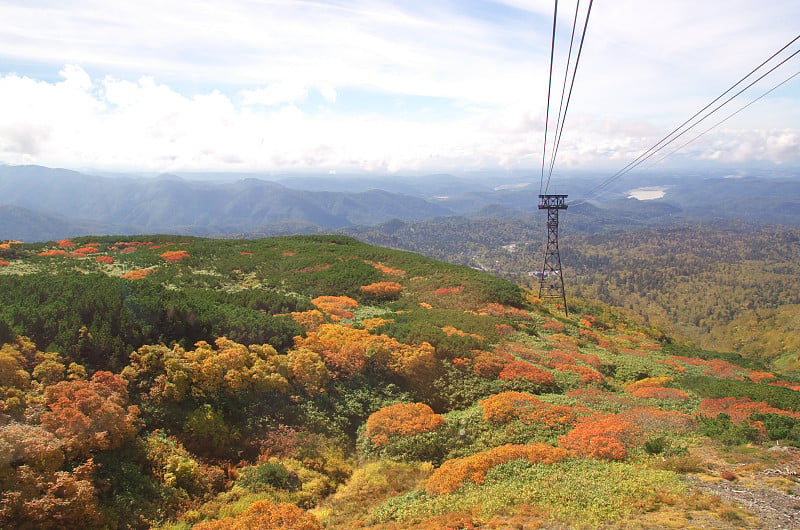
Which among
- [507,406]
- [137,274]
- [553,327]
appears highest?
[137,274]

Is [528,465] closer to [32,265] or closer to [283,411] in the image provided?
[283,411]

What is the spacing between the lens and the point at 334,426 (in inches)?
517

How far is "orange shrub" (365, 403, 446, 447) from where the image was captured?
12.8 metres

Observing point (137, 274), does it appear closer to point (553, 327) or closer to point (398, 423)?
point (398, 423)

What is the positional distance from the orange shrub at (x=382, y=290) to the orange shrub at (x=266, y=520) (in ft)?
68.5

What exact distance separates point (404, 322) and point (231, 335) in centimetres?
892

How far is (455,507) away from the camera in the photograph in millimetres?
9148

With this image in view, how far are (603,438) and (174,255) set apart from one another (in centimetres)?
3024

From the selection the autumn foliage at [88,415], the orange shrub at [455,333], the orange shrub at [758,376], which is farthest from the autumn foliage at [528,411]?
the orange shrub at [758,376]

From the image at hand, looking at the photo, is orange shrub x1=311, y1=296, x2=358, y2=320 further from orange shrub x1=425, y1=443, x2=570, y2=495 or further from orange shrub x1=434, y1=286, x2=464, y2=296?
orange shrub x1=425, y1=443, x2=570, y2=495

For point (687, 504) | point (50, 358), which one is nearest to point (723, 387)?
point (687, 504)

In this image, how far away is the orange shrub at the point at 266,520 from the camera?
7.94 metres

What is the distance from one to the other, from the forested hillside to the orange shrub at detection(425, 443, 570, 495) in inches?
1.9

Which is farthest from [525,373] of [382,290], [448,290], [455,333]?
[448,290]
